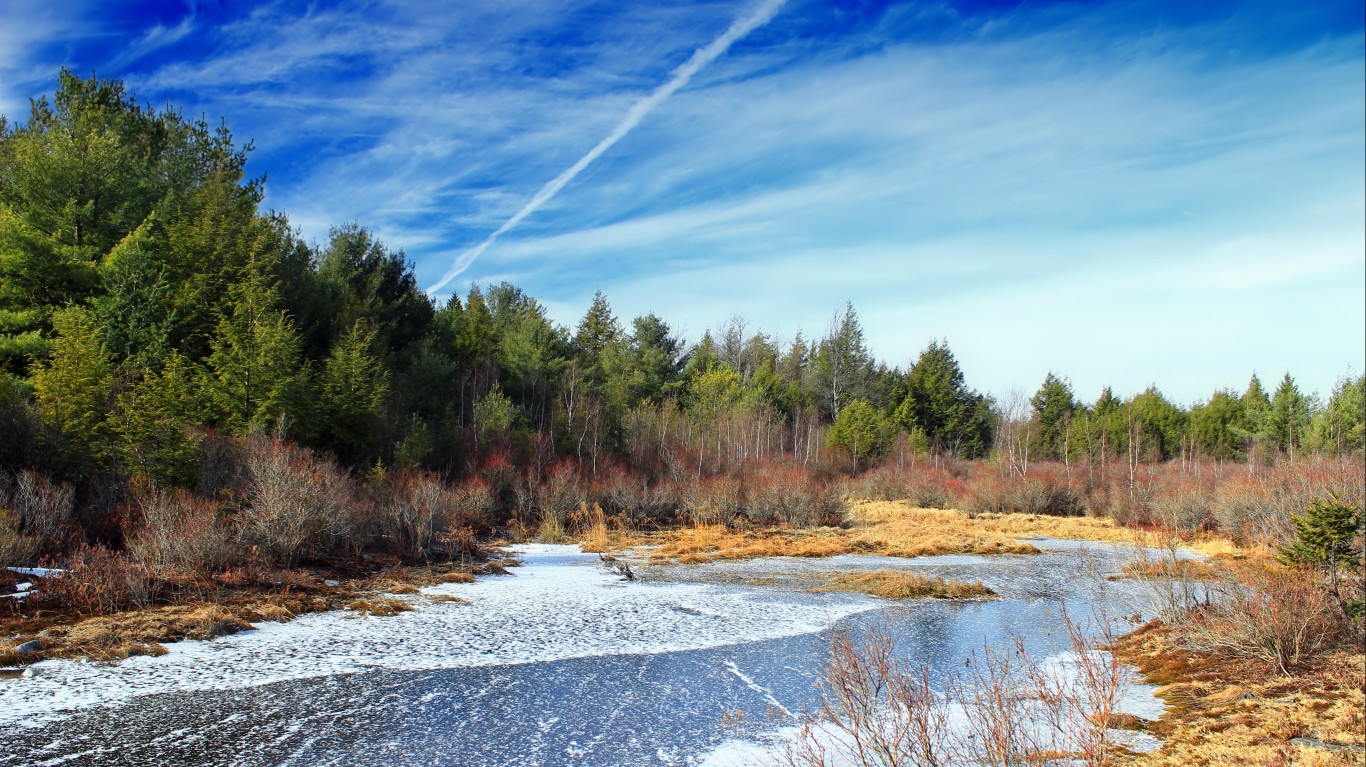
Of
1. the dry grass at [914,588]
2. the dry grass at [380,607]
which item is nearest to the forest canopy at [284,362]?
the dry grass at [380,607]

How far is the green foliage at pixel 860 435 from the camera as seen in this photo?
49375 mm

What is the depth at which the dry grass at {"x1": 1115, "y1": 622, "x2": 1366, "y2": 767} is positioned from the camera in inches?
251

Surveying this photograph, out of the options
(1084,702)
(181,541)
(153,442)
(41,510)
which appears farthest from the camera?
(153,442)

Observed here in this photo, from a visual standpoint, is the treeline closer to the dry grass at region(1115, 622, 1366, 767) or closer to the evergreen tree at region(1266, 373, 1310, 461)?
the evergreen tree at region(1266, 373, 1310, 461)

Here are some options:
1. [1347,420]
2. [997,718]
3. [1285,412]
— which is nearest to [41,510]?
[997,718]

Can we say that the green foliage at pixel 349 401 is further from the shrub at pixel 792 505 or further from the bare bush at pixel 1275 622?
the bare bush at pixel 1275 622

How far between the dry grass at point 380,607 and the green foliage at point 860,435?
3843cm

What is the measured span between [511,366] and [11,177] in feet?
73.7

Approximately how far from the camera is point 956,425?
197 feet

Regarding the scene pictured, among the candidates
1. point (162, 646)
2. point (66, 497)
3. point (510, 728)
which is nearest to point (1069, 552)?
point (510, 728)

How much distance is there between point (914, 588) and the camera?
15.2m

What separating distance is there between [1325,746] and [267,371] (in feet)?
75.2

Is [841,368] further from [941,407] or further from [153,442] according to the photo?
[153,442]

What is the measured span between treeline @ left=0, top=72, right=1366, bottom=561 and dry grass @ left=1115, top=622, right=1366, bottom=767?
1555 cm
